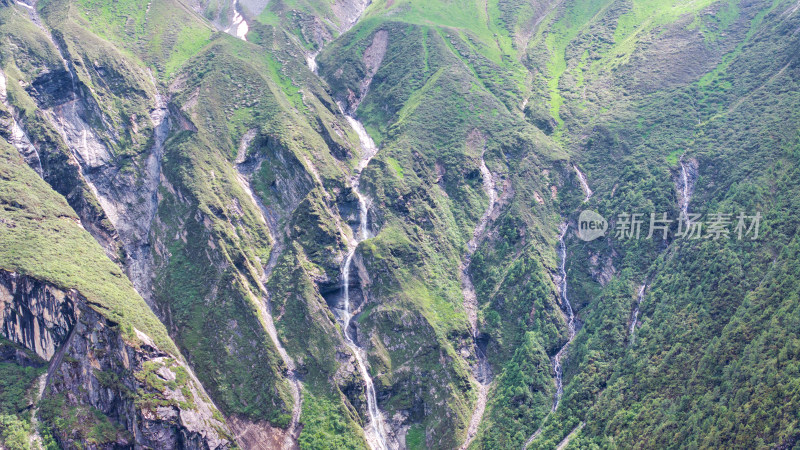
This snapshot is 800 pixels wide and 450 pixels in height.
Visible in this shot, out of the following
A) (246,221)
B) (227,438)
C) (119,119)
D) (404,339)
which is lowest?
(227,438)

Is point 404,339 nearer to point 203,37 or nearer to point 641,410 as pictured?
point 641,410

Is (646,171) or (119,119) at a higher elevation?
(119,119)

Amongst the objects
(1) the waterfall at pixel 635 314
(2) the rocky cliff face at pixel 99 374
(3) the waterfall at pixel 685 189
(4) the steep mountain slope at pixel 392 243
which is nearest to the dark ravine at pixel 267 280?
(4) the steep mountain slope at pixel 392 243

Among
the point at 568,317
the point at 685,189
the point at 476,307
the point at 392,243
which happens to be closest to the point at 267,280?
the point at 392,243

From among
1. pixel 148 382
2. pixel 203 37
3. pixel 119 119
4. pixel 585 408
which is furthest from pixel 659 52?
pixel 148 382

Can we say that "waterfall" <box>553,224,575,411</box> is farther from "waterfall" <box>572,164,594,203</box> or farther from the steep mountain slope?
"waterfall" <box>572,164,594,203</box>

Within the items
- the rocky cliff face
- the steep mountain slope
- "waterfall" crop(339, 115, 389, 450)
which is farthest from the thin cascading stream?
the rocky cliff face
